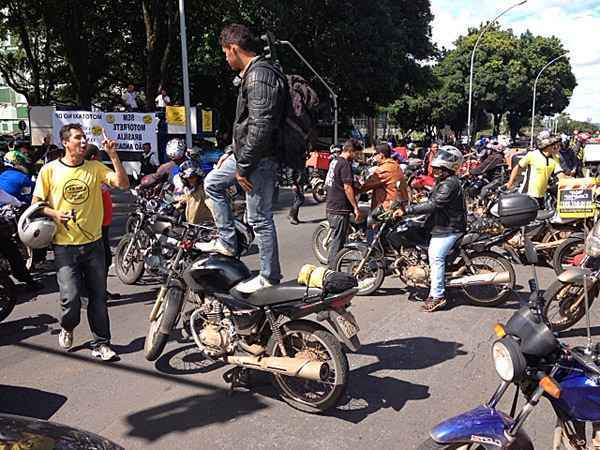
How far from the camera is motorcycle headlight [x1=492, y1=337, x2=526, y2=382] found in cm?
227

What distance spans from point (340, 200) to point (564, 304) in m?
3.13

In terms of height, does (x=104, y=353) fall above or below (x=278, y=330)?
below

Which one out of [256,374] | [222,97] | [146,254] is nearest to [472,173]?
[146,254]

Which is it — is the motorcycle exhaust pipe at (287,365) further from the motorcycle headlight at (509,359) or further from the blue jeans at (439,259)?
the blue jeans at (439,259)

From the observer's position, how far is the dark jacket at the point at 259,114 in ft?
11.9

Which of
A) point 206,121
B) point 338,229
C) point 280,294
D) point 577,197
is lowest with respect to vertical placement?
point 338,229

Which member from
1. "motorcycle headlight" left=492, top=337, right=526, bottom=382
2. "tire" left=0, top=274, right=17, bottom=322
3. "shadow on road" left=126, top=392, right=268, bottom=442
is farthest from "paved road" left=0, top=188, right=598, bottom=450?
"motorcycle headlight" left=492, top=337, right=526, bottom=382

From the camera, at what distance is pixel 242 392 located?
412cm

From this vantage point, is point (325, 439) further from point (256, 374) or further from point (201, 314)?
point (201, 314)

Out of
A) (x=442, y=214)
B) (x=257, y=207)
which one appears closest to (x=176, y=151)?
(x=442, y=214)

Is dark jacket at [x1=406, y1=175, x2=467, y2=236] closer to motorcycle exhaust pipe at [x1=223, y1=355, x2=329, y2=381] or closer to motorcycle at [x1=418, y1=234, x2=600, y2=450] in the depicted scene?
motorcycle exhaust pipe at [x1=223, y1=355, x2=329, y2=381]

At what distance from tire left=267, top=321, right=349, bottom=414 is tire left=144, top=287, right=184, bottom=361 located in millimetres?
923

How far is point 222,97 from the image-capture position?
108 feet

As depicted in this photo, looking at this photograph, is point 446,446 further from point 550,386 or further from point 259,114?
point 259,114
